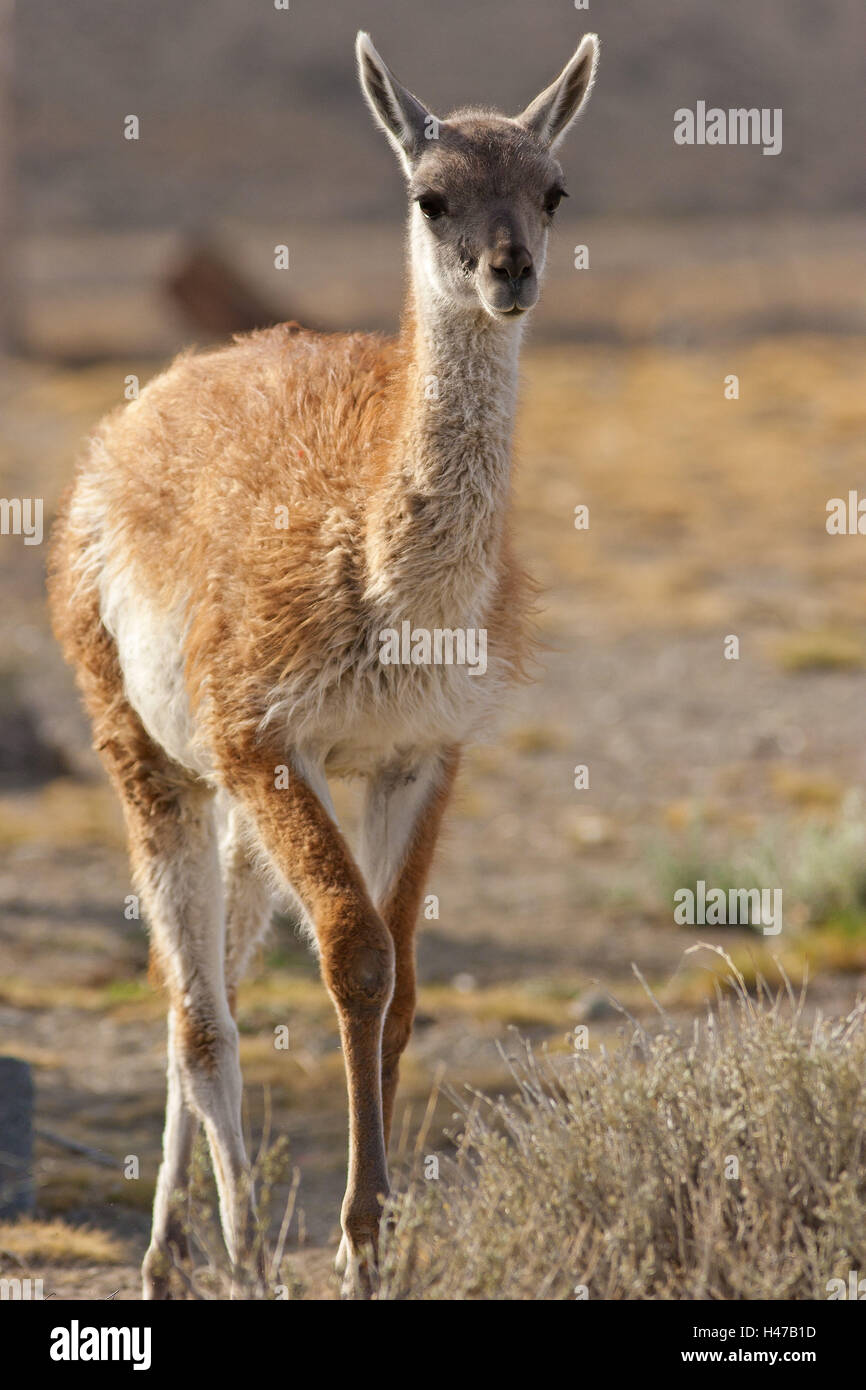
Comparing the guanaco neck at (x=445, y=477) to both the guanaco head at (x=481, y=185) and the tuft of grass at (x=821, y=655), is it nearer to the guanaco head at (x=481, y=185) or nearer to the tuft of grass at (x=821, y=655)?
the guanaco head at (x=481, y=185)

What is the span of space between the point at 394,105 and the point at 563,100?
0.42 m

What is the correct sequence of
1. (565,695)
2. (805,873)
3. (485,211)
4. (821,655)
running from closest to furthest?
1. (485,211)
2. (805,873)
3. (565,695)
4. (821,655)

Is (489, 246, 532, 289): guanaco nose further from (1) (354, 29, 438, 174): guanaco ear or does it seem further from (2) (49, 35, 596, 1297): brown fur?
(1) (354, 29, 438, 174): guanaco ear

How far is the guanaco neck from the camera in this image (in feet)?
13.1

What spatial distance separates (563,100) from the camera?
14.0 ft

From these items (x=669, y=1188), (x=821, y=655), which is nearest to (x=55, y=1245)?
(x=669, y=1188)

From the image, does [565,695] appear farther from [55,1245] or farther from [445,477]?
[445,477]

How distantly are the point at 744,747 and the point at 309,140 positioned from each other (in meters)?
53.0

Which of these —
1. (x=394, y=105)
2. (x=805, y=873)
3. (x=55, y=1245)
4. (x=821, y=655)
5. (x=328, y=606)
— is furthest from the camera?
(x=821, y=655)

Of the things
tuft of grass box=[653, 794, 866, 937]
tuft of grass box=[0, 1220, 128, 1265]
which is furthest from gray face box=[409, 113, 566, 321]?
tuft of grass box=[653, 794, 866, 937]

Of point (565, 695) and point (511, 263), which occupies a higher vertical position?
point (565, 695)

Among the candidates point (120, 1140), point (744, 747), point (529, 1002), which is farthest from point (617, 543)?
point (120, 1140)

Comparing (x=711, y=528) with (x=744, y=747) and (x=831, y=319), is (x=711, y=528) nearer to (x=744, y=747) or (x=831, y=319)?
(x=744, y=747)
